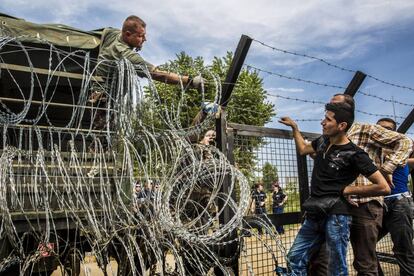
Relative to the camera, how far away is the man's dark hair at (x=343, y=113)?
341 centimetres

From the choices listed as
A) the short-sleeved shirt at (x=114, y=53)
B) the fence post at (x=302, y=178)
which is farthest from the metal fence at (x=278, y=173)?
the short-sleeved shirt at (x=114, y=53)

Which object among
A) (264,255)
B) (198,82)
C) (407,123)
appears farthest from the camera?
(407,123)

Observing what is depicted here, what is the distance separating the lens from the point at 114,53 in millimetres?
4219

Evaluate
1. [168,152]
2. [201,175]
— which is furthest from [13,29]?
[201,175]

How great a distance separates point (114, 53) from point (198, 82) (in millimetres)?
1082

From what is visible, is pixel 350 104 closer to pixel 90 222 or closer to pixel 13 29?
pixel 90 222

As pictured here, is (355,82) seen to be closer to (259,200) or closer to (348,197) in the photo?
(259,200)

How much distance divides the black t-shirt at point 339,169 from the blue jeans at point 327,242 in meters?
0.11

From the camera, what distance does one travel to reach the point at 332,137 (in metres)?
3.50

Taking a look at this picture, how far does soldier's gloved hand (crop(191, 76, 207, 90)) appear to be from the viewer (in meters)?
3.63

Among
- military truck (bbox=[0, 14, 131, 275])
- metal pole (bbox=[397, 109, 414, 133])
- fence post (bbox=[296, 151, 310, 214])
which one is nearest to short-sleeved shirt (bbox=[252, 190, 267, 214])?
fence post (bbox=[296, 151, 310, 214])

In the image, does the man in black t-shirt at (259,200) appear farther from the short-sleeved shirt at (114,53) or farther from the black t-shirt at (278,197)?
the short-sleeved shirt at (114,53)

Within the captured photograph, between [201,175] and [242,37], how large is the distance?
1.44m

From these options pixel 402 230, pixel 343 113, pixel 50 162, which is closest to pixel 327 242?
pixel 343 113
